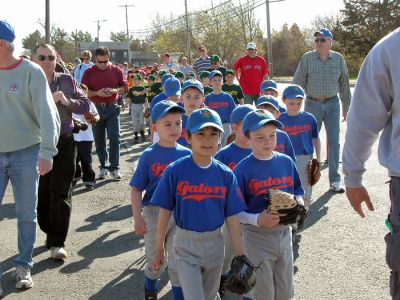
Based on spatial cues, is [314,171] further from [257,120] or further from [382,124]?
[382,124]

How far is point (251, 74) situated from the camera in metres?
11.3

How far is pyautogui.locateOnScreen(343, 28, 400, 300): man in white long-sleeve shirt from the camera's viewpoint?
8.39 ft

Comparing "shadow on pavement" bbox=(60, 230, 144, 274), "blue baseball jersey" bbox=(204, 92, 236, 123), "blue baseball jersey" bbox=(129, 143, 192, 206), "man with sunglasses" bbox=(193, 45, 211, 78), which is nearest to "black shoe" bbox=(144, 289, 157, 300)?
"blue baseball jersey" bbox=(129, 143, 192, 206)

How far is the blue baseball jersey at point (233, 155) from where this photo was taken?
4.36m

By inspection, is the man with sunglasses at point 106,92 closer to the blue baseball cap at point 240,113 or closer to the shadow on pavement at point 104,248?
the shadow on pavement at point 104,248

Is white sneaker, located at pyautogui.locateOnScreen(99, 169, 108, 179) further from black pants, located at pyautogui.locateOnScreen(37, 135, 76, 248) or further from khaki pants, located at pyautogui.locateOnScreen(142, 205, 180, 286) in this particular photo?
khaki pants, located at pyautogui.locateOnScreen(142, 205, 180, 286)

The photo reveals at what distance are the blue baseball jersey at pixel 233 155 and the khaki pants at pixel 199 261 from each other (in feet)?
3.06

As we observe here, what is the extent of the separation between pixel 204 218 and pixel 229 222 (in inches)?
7.7

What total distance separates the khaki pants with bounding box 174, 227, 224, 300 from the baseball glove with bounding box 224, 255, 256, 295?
0.20 meters

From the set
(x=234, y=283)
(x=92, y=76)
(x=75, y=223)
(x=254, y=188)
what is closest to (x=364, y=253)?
(x=254, y=188)

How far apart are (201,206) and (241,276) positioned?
54cm

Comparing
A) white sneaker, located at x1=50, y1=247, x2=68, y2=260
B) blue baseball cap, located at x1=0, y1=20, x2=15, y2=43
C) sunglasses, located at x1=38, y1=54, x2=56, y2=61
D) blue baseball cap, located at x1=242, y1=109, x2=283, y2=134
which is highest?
blue baseball cap, located at x1=0, y1=20, x2=15, y2=43

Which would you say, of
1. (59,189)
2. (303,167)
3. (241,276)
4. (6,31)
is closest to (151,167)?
(241,276)

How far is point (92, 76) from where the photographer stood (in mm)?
9289
